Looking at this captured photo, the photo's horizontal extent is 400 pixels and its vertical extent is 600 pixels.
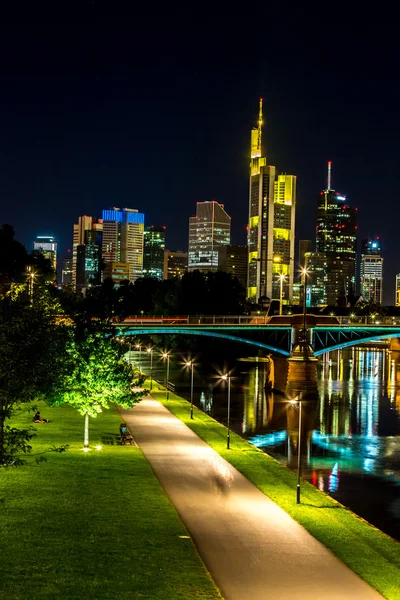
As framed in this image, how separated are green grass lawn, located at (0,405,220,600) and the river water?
9.66 meters

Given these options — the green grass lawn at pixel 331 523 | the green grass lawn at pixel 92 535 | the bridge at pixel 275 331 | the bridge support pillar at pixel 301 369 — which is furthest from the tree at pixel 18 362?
the bridge support pillar at pixel 301 369

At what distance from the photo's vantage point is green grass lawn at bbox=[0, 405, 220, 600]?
1798 cm

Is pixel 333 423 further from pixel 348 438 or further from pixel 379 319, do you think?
pixel 379 319

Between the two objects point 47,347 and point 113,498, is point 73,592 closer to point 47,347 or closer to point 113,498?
point 113,498

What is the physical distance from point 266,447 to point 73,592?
30.2m

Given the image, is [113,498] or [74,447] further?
[74,447]

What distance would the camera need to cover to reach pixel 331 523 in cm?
2520

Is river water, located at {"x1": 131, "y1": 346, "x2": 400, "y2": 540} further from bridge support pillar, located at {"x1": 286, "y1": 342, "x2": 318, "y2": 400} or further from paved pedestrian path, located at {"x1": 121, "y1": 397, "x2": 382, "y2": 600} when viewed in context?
paved pedestrian path, located at {"x1": 121, "y1": 397, "x2": 382, "y2": 600}

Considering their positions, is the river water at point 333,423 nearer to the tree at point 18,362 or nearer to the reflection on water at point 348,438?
the reflection on water at point 348,438

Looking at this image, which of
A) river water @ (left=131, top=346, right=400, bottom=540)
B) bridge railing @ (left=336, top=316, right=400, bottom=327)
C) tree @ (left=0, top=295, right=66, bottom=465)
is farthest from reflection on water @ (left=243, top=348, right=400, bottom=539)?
tree @ (left=0, top=295, right=66, bottom=465)

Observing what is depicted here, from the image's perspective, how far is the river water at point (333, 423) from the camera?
117 ft

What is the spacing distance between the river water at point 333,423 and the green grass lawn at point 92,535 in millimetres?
9656

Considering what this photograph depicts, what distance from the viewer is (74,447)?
120ft

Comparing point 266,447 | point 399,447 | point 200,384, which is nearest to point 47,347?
point 266,447
